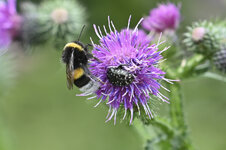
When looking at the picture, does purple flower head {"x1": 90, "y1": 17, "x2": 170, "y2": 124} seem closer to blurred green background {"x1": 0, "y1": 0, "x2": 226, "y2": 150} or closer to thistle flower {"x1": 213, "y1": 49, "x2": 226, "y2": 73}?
thistle flower {"x1": 213, "y1": 49, "x2": 226, "y2": 73}

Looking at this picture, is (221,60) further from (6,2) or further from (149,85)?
(6,2)

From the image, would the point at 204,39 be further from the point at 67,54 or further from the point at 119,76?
the point at 67,54

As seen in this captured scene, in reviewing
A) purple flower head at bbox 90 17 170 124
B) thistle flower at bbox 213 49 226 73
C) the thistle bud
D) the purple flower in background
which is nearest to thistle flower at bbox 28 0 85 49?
the thistle bud

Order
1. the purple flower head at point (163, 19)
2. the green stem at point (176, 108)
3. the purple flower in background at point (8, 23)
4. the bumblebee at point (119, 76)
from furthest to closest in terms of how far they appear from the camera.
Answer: the purple flower in background at point (8, 23) < the purple flower head at point (163, 19) < the green stem at point (176, 108) < the bumblebee at point (119, 76)

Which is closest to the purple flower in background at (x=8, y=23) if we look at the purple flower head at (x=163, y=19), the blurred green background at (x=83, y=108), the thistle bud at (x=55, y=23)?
the thistle bud at (x=55, y=23)

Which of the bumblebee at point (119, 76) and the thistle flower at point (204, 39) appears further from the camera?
the thistle flower at point (204, 39)

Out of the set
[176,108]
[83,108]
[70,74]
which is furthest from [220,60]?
[83,108]

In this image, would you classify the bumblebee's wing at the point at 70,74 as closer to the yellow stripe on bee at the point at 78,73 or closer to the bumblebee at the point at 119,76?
the yellow stripe on bee at the point at 78,73

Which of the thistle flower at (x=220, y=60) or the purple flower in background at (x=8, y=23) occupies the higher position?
the purple flower in background at (x=8, y=23)
